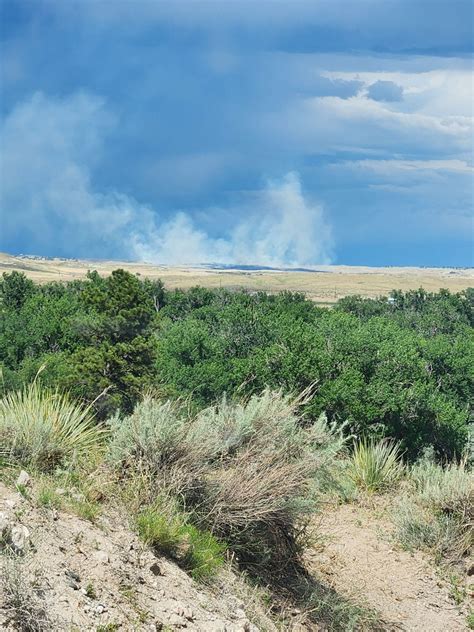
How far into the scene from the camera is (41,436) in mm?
7203

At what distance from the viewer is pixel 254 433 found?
7945mm

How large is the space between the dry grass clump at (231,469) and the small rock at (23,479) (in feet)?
3.42

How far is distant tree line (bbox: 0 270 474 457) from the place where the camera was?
86.6 feet

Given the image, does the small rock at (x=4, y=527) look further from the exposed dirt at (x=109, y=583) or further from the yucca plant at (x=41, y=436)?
the yucca plant at (x=41, y=436)

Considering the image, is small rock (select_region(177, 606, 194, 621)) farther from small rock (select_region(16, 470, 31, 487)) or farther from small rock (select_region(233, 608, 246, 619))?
small rock (select_region(16, 470, 31, 487))

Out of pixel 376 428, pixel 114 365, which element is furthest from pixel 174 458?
pixel 114 365

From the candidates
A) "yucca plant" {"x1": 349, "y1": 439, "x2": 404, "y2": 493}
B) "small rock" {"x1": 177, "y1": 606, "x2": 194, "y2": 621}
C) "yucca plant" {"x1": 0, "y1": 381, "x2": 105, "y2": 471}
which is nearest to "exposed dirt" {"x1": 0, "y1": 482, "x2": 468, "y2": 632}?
"small rock" {"x1": 177, "y1": 606, "x2": 194, "y2": 621}

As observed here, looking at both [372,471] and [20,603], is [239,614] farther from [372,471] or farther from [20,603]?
[372,471]

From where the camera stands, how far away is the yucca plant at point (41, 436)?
23.3 feet

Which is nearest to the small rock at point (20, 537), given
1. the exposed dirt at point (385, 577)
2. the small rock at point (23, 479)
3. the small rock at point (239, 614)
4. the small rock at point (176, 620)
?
the small rock at point (23, 479)

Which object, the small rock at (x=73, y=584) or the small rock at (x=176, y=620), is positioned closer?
the small rock at (x=73, y=584)

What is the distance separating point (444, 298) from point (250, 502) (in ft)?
280

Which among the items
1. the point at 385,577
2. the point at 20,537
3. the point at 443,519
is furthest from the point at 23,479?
the point at 443,519

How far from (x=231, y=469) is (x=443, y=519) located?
503cm
